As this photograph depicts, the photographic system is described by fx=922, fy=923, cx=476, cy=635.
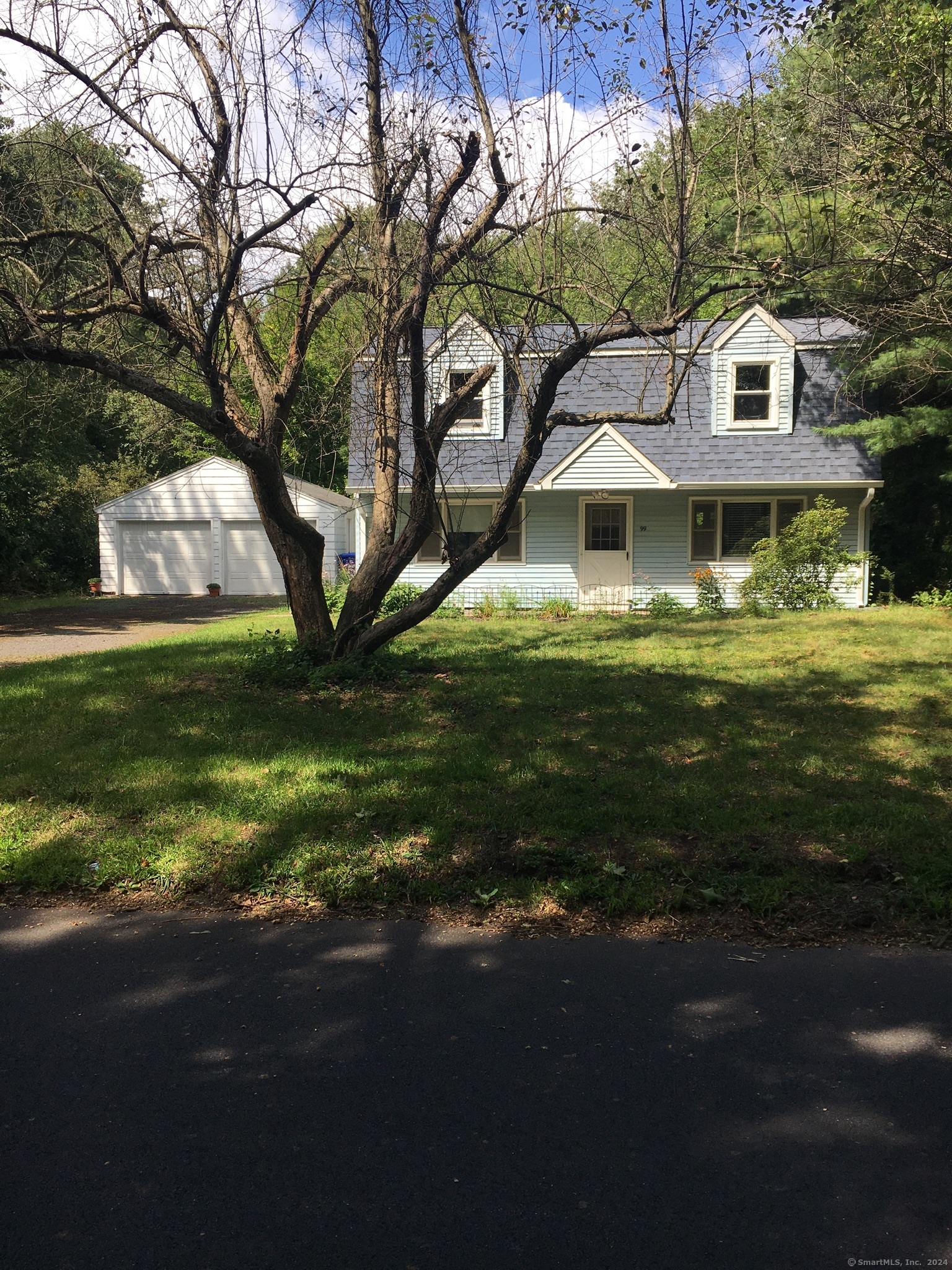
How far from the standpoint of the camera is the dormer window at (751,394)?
18.5m

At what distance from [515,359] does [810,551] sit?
33.7ft

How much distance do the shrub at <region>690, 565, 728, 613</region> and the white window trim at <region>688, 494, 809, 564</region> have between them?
481 millimetres

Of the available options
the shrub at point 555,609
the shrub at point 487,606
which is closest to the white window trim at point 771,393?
the shrub at point 555,609

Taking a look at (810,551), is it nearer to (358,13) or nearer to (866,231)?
(866,231)

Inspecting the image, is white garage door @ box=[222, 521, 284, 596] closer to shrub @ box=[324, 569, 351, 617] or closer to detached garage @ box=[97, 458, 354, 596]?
detached garage @ box=[97, 458, 354, 596]

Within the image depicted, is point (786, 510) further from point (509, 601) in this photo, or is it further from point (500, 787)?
point (500, 787)

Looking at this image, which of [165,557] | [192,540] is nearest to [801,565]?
[192,540]

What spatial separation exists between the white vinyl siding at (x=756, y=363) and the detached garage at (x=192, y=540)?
36.7 feet

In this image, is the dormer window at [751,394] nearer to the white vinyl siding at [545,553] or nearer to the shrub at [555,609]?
the white vinyl siding at [545,553]

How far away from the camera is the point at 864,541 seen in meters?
18.5

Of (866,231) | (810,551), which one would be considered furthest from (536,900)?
(810,551)

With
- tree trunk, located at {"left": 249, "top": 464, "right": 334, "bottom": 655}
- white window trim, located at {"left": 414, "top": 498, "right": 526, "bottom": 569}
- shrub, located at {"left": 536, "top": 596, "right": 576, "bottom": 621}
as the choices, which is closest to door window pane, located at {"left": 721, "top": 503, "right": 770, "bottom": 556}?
shrub, located at {"left": 536, "top": 596, "right": 576, "bottom": 621}

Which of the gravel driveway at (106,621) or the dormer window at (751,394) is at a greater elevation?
the dormer window at (751,394)

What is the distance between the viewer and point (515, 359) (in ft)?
26.3
